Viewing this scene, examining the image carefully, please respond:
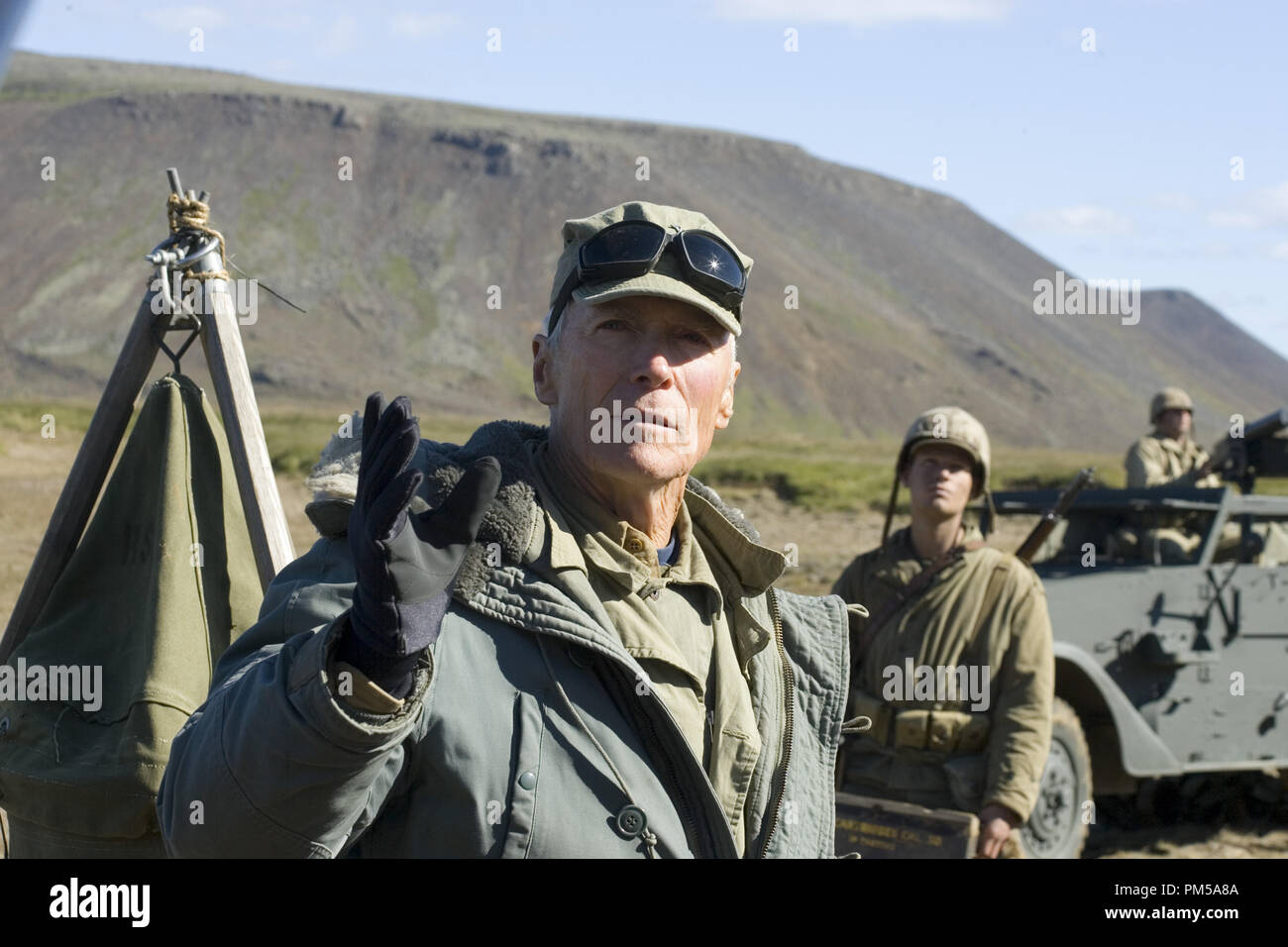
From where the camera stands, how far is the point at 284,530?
2.91 meters

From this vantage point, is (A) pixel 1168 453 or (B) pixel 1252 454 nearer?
(B) pixel 1252 454

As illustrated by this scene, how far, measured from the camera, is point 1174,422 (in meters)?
10.0

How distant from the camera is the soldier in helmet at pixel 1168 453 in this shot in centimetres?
975

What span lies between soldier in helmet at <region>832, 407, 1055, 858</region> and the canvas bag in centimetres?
286

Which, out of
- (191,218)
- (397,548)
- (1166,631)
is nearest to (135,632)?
(191,218)

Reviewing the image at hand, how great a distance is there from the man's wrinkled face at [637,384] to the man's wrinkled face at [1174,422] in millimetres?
8517

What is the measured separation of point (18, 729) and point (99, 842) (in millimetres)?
271

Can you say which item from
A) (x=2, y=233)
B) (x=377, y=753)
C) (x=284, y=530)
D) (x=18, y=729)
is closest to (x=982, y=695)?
(x=284, y=530)

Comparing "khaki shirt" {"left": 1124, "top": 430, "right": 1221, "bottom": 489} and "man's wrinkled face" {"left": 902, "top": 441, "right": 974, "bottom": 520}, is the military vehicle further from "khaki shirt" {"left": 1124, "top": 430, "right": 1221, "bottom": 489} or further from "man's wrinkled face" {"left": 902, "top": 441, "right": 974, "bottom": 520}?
"man's wrinkled face" {"left": 902, "top": 441, "right": 974, "bottom": 520}

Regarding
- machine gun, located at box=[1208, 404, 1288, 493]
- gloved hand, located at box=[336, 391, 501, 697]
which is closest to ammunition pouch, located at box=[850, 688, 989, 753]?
gloved hand, located at box=[336, 391, 501, 697]

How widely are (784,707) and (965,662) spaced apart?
3160mm

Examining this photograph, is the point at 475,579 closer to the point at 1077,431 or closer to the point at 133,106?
the point at 1077,431

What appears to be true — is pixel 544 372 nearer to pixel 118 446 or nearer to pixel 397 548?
pixel 397 548

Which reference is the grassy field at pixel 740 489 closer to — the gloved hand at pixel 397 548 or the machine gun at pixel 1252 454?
the machine gun at pixel 1252 454
